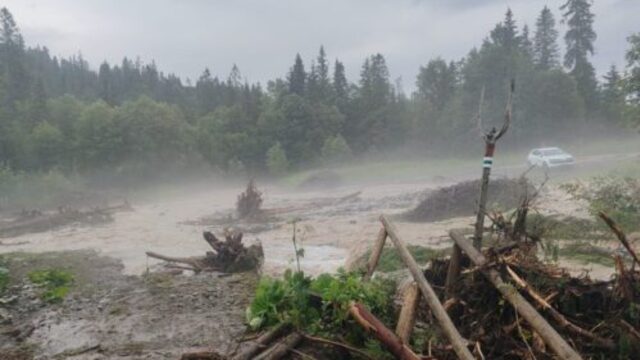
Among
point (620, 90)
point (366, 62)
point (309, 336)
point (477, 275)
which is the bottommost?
point (309, 336)

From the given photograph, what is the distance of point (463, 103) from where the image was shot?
215ft

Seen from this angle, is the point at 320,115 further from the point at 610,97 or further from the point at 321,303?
the point at 321,303

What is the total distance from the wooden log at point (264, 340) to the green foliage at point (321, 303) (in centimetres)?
11

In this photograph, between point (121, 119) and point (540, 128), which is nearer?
point (540, 128)

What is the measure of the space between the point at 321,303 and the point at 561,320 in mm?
2294

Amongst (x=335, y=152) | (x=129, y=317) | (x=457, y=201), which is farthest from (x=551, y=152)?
(x=335, y=152)

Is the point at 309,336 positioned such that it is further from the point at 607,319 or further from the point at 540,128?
the point at 540,128

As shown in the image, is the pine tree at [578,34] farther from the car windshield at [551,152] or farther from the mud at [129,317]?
Answer: the mud at [129,317]

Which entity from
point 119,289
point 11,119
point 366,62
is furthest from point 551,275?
point 366,62

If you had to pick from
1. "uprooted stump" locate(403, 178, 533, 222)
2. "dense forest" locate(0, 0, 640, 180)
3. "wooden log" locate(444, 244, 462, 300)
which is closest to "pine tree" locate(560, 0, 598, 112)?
"dense forest" locate(0, 0, 640, 180)

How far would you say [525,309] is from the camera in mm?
4332

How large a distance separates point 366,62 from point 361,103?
12.9 m

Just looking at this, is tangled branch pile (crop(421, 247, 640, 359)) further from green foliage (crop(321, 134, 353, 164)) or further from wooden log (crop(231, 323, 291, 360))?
green foliage (crop(321, 134, 353, 164))

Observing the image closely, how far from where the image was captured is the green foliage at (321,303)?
5293mm
